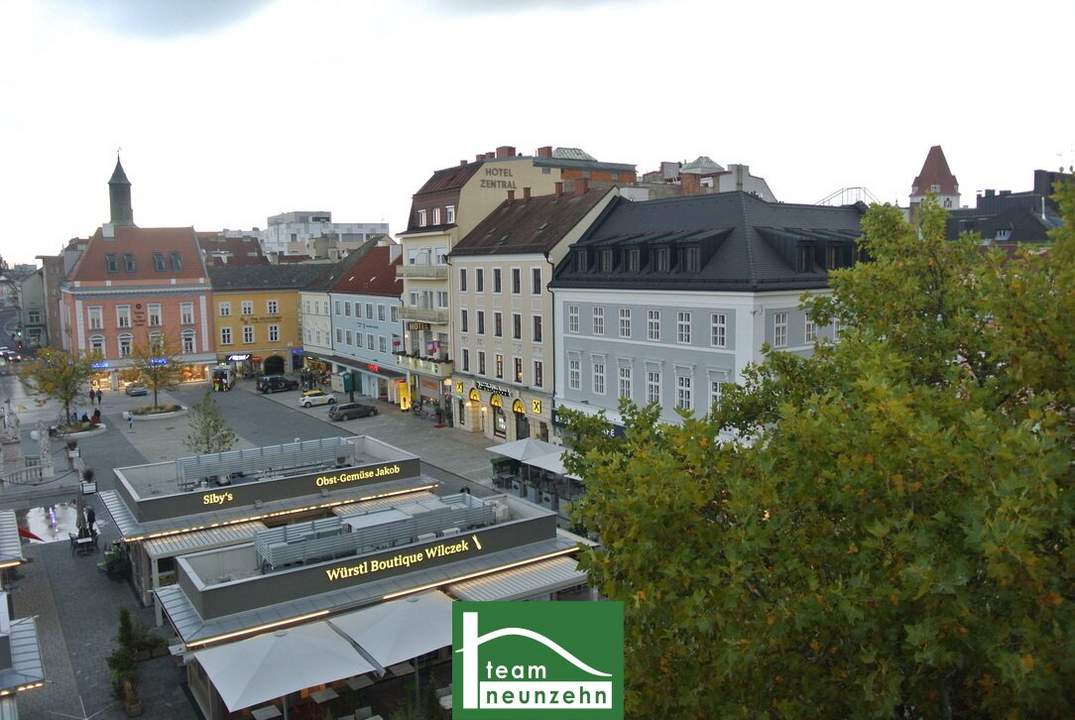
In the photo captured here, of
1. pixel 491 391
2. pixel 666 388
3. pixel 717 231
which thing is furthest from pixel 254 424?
pixel 717 231

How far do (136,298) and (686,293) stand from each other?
5465 centimetres

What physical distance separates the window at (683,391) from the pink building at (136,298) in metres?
48.4

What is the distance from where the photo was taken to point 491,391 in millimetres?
49500

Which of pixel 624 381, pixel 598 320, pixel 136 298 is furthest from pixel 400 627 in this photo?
pixel 136 298

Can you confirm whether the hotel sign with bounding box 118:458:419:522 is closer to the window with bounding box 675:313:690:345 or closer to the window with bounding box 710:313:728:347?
the window with bounding box 675:313:690:345

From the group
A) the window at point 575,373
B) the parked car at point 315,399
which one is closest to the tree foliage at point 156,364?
the parked car at point 315,399

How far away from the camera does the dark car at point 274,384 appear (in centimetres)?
7056

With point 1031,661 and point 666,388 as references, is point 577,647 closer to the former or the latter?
point 1031,661

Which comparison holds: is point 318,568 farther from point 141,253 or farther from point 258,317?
point 141,253

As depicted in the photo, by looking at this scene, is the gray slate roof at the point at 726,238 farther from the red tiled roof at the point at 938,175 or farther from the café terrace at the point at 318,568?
the red tiled roof at the point at 938,175

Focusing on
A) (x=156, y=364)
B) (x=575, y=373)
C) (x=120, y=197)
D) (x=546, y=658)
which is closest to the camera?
(x=546, y=658)

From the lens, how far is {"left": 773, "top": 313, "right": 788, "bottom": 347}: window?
3388 cm

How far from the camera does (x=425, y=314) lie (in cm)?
5522

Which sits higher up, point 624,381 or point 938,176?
point 938,176
